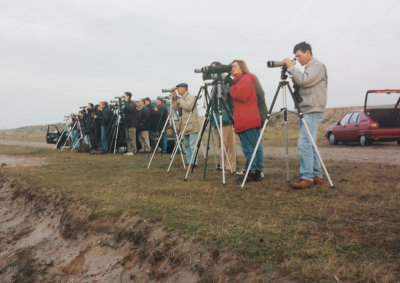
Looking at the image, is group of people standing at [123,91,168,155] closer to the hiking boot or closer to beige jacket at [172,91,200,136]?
beige jacket at [172,91,200,136]

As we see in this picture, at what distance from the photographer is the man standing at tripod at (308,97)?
19.9 ft

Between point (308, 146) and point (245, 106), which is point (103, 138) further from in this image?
point (308, 146)

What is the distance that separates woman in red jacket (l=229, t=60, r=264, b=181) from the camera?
22.2 ft

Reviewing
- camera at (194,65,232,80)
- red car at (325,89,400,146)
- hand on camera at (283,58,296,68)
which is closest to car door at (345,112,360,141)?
red car at (325,89,400,146)

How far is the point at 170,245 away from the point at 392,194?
3.57m

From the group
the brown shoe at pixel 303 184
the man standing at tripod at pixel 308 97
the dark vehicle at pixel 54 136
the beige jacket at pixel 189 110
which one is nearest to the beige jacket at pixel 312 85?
the man standing at tripod at pixel 308 97

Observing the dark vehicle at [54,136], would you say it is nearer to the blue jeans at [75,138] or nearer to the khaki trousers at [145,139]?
the blue jeans at [75,138]

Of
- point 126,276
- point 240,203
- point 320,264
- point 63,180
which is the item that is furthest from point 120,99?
point 320,264

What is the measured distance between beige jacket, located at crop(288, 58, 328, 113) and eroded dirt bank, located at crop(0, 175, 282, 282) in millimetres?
3220

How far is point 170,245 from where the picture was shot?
161 inches

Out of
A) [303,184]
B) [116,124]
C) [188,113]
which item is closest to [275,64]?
[303,184]

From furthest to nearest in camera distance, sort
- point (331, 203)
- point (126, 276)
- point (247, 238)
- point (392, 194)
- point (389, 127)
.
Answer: point (389, 127)
point (392, 194)
point (331, 203)
point (126, 276)
point (247, 238)

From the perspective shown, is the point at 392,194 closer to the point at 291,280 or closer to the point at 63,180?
the point at 291,280

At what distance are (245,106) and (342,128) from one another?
1203 cm
